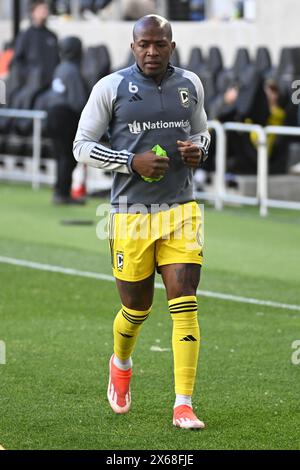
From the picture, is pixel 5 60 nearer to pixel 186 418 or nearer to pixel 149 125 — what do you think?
pixel 149 125

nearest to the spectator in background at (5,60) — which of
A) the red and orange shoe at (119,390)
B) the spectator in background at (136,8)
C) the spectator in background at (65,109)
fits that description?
the spectator in background at (136,8)

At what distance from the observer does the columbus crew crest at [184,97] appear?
7137 millimetres

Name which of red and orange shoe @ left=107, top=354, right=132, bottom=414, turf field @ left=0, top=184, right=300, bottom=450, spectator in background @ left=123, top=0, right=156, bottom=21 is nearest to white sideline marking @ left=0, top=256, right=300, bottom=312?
turf field @ left=0, top=184, right=300, bottom=450

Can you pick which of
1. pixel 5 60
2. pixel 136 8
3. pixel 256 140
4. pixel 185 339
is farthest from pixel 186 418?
pixel 136 8

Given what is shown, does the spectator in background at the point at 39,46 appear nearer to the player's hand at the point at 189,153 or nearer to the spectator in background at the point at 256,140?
the spectator in background at the point at 256,140

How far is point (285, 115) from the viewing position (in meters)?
19.4

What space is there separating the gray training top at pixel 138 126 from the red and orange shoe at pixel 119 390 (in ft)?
3.27

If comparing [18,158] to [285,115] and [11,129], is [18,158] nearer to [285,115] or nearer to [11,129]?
[11,129]

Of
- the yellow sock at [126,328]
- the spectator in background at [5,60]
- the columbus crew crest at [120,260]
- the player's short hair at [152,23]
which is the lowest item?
the spectator in background at [5,60]

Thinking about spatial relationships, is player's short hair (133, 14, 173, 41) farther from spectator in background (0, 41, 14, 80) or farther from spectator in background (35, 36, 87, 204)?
spectator in background (0, 41, 14, 80)

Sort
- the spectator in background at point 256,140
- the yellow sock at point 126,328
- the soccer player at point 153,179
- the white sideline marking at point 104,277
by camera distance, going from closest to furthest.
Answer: the soccer player at point 153,179 → the yellow sock at point 126,328 → the white sideline marking at point 104,277 → the spectator in background at point 256,140

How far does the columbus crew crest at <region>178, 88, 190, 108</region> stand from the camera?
23.4 ft
